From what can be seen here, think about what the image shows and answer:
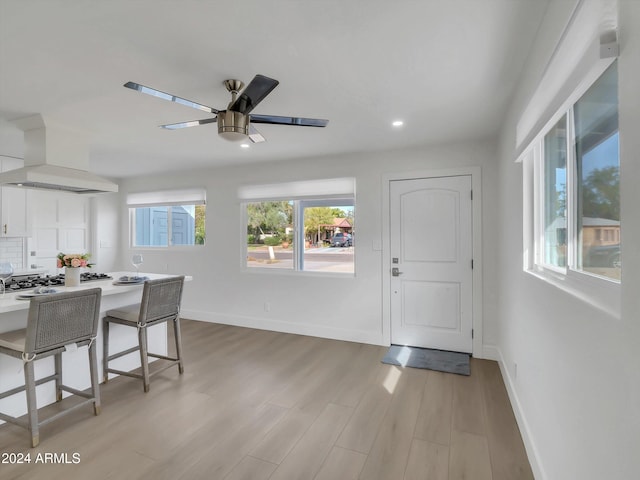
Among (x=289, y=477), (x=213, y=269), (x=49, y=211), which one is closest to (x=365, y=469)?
(x=289, y=477)

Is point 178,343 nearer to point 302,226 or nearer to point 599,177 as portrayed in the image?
point 302,226

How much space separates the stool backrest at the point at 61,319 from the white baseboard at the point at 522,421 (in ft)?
9.65

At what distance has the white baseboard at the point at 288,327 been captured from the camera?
13.4 feet

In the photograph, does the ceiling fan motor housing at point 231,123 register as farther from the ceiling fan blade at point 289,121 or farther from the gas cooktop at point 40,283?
the gas cooktop at point 40,283

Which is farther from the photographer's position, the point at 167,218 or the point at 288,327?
the point at 167,218

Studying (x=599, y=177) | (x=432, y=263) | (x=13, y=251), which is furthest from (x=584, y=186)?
(x=13, y=251)

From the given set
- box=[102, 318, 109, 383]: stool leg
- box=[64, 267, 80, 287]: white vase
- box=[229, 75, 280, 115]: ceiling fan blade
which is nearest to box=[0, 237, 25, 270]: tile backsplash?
box=[64, 267, 80, 287]: white vase

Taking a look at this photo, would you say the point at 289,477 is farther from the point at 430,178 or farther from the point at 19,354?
the point at 430,178

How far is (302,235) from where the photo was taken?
4594mm

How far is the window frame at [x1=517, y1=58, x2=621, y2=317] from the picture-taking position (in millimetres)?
1068

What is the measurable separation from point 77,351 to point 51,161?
171cm

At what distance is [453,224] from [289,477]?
294cm

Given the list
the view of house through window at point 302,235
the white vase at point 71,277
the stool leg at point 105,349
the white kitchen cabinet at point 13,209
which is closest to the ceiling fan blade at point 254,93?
the white vase at point 71,277

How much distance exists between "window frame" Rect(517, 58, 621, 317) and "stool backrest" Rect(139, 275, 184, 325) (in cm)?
284
